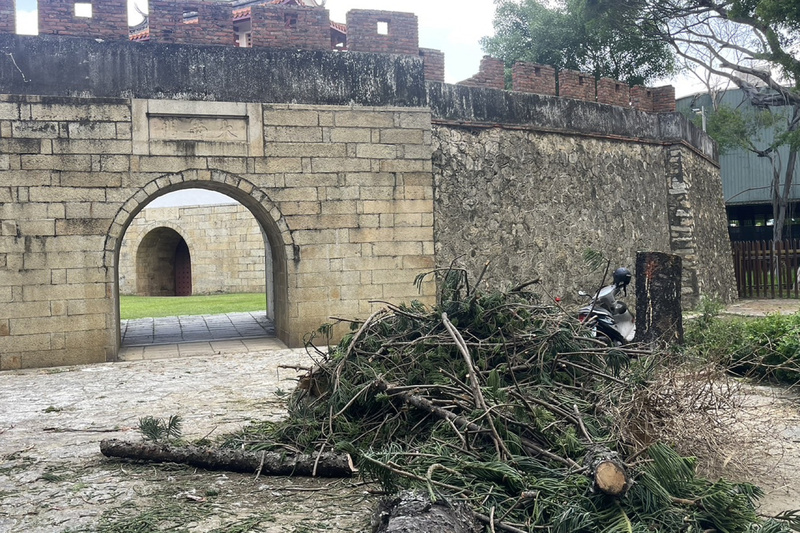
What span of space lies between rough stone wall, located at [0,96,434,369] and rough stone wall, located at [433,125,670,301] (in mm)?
693

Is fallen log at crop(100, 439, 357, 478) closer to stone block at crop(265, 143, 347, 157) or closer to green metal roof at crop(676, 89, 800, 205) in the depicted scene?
stone block at crop(265, 143, 347, 157)

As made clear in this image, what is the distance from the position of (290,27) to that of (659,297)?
19.3ft

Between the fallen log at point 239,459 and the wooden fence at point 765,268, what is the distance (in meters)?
14.9

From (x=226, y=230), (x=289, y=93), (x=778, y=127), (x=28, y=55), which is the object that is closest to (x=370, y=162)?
(x=289, y=93)

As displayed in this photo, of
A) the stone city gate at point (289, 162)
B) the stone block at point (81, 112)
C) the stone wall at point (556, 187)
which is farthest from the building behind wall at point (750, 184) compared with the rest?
the stone block at point (81, 112)

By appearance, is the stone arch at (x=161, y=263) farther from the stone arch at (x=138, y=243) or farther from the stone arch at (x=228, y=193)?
the stone arch at (x=228, y=193)

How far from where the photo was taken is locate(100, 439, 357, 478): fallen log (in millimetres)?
4066

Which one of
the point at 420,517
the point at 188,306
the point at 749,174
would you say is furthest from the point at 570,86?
the point at 749,174

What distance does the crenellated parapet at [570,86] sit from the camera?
11281 millimetres

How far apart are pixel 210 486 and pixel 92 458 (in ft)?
3.32

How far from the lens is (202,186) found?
9.48m

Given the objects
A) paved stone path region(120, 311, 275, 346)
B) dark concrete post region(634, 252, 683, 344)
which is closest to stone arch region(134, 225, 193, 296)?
paved stone path region(120, 311, 275, 346)

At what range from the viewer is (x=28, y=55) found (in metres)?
8.69

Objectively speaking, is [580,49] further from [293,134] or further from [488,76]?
[293,134]
